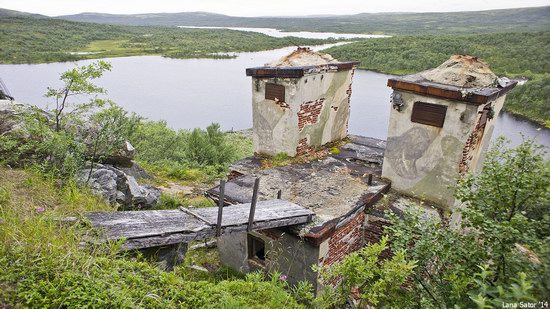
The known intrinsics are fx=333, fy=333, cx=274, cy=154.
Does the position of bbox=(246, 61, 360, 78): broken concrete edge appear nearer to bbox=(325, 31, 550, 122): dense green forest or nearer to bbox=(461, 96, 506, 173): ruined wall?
bbox=(461, 96, 506, 173): ruined wall

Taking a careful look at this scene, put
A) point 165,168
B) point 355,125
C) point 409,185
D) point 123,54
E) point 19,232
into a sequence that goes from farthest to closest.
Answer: point 123,54 < point 355,125 < point 165,168 < point 409,185 < point 19,232

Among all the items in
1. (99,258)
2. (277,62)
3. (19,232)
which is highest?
(277,62)

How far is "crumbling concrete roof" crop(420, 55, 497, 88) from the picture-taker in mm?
7020

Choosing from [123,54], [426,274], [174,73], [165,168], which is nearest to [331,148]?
[426,274]

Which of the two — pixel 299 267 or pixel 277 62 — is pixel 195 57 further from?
pixel 299 267

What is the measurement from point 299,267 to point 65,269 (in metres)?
4.15

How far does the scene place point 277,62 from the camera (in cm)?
933

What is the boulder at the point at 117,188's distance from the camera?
681cm

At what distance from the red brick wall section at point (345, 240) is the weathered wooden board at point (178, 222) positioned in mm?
811

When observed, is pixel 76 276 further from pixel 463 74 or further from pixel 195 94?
pixel 195 94

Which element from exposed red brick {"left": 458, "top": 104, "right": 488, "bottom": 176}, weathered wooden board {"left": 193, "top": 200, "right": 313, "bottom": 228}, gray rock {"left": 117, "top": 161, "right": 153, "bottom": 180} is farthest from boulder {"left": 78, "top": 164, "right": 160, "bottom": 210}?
exposed red brick {"left": 458, "top": 104, "right": 488, "bottom": 176}

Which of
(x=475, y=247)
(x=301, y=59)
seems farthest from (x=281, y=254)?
(x=301, y=59)

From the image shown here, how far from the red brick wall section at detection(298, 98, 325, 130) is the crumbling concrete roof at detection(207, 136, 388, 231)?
1.12 meters

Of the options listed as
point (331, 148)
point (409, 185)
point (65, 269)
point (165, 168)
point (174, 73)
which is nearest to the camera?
point (65, 269)
